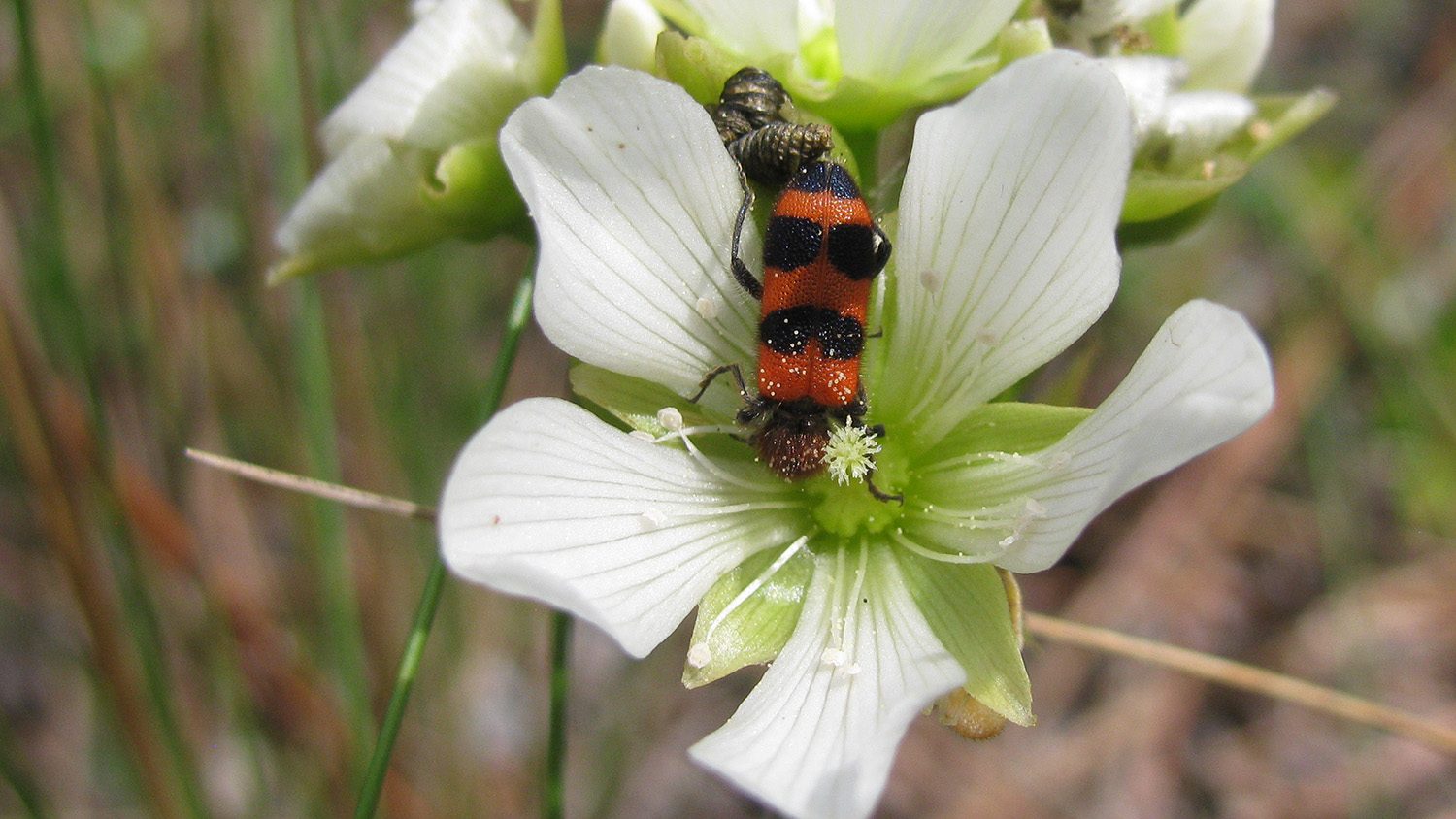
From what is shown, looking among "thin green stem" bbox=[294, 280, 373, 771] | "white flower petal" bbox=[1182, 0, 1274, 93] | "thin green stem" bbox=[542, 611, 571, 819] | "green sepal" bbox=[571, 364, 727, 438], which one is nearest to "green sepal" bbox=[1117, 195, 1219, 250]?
"white flower petal" bbox=[1182, 0, 1274, 93]

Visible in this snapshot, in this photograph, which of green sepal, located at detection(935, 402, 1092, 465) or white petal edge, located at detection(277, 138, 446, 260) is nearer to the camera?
green sepal, located at detection(935, 402, 1092, 465)

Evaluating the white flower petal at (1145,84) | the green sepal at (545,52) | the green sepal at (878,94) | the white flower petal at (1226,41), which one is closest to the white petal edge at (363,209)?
the green sepal at (545,52)

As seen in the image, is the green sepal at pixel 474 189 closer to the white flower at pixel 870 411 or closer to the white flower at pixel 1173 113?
the white flower at pixel 870 411

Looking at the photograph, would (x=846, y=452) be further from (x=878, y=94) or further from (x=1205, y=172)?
(x=1205, y=172)

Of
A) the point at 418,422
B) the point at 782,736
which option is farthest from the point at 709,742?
the point at 418,422

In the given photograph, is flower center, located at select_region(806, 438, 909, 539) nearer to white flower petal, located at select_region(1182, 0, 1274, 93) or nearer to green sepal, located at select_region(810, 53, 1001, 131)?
green sepal, located at select_region(810, 53, 1001, 131)

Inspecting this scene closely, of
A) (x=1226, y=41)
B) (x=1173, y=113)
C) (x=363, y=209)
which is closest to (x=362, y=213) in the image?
(x=363, y=209)

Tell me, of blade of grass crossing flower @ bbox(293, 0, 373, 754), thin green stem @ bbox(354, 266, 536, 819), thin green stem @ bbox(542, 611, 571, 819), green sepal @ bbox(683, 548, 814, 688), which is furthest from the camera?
blade of grass crossing flower @ bbox(293, 0, 373, 754)
